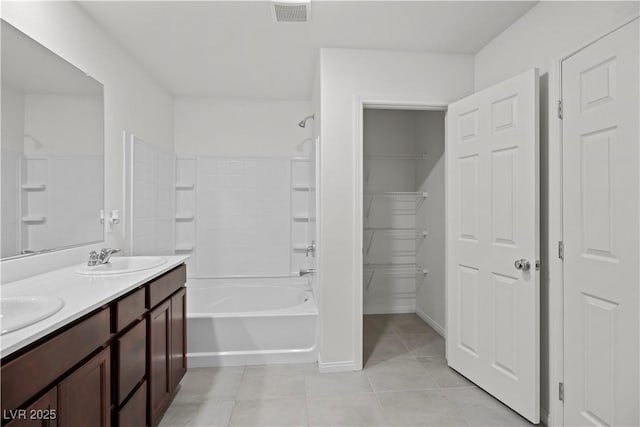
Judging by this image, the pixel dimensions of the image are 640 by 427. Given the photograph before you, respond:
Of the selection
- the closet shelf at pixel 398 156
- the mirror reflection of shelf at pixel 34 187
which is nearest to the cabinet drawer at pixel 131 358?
the mirror reflection of shelf at pixel 34 187

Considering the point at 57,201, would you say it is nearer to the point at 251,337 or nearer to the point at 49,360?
the point at 49,360

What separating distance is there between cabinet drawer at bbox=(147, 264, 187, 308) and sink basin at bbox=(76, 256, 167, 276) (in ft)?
0.31

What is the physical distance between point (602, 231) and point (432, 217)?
2.04 meters

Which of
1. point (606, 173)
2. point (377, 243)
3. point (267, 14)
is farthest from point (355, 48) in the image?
point (377, 243)

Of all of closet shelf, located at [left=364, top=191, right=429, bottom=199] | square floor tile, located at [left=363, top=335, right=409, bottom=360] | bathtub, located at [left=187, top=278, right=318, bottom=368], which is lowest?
square floor tile, located at [left=363, top=335, right=409, bottom=360]

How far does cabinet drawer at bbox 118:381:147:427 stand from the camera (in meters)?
1.45

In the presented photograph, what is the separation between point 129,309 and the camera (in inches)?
59.1

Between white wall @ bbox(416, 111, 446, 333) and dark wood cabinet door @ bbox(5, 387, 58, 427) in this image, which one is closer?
dark wood cabinet door @ bbox(5, 387, 58, 427)

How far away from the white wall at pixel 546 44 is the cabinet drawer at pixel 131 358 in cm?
217

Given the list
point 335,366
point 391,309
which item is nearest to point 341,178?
point 335,366

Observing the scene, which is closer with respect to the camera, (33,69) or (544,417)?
(33,69)

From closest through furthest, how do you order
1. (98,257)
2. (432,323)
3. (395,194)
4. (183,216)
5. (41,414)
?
(41,414), (98,257), (432,323), (183,216), (395,194)

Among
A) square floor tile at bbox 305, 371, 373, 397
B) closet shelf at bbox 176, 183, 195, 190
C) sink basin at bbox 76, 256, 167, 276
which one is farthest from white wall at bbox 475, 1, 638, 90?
closet shelf at bbox 176, 183, 195, 190

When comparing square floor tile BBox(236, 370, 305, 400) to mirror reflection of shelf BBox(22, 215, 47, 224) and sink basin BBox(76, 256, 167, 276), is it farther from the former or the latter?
mirror reflection of shelf BBox(22, 215, 47, 224)
